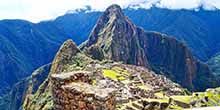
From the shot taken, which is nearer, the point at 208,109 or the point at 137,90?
the point at 208,109

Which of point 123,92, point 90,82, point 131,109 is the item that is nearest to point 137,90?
point 123,92

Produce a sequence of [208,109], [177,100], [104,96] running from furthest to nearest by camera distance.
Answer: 1. [177,100]
2. [104,96]
3. [208,109]

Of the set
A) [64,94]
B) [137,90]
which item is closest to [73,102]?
[64,94]

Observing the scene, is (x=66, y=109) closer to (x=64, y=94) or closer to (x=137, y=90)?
(x=64, y=94)

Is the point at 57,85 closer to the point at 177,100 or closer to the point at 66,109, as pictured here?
the point at 66,109

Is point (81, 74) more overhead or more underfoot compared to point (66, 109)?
more overhead

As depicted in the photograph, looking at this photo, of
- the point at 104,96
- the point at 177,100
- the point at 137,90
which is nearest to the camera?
the point at 104,96
